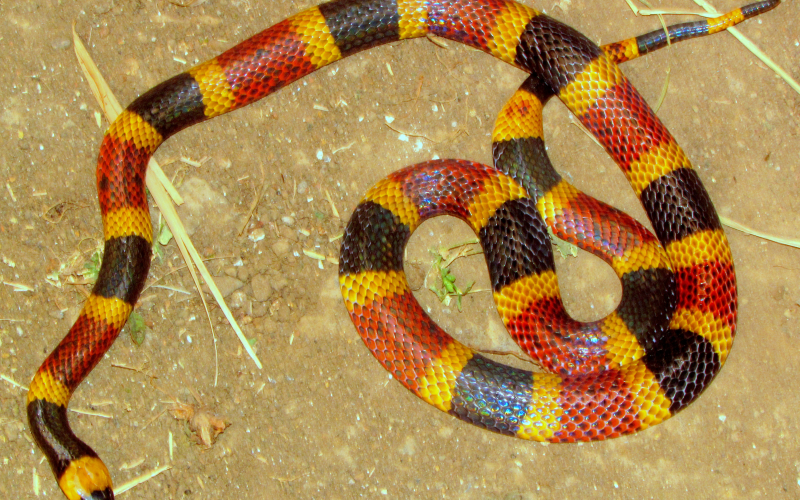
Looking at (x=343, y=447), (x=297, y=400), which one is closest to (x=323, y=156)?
(x=297, y=400)

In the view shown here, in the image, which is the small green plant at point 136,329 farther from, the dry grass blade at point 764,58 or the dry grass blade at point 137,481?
the dry grass blade at point 764,58

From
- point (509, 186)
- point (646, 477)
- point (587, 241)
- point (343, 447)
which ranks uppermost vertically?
point (509, 186)

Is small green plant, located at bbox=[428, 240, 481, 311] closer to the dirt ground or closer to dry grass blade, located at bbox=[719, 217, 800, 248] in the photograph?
the dirt ground

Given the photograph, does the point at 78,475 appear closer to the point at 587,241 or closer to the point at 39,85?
the point at 39,85

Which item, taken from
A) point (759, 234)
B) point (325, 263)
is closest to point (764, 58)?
point (759, 234)

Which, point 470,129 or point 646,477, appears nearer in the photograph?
point 646,477

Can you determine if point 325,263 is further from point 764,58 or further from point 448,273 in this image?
point 764,58
